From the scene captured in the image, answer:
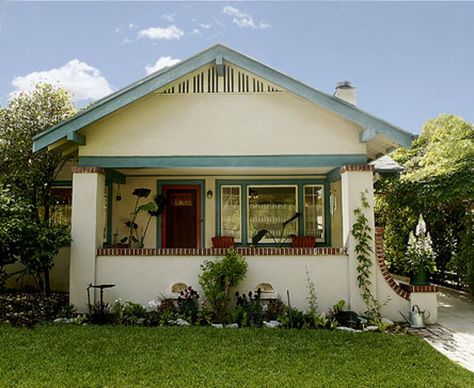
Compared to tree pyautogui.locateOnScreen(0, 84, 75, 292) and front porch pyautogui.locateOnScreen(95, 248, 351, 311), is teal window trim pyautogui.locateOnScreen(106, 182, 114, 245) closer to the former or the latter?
tree pyautogui.locateOnScreen(0, 84, 75, 292)

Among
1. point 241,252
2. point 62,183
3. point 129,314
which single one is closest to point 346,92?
point 241,252

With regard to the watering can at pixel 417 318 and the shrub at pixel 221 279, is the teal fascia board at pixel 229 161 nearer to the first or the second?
the shrub at pixel 221 279

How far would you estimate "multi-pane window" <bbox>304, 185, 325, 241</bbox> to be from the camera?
1163 cm

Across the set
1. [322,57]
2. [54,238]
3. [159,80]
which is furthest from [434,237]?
[54,238]

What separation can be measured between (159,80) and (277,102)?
8.31ft

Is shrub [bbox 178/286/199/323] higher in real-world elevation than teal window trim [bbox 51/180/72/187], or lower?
lower

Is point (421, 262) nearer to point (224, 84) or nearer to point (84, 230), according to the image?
point (224, 84)

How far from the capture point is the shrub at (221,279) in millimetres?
8148

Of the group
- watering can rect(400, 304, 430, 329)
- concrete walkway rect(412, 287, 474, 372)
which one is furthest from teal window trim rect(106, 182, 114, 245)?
concrete walkway rect(412, 287, 474, 372)

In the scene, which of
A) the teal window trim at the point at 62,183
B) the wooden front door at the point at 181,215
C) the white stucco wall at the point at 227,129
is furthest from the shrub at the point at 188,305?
the teal window trim at the point at 62,183

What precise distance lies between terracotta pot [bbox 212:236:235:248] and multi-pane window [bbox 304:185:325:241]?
2.21 metres

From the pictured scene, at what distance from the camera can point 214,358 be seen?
19.3ft

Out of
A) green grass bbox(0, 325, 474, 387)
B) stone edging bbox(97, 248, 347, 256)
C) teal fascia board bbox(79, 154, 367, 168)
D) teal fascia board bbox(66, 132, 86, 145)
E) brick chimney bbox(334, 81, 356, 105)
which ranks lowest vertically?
green grass bbox(0, 325, 474, 387)

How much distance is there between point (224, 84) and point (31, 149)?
537 cm
